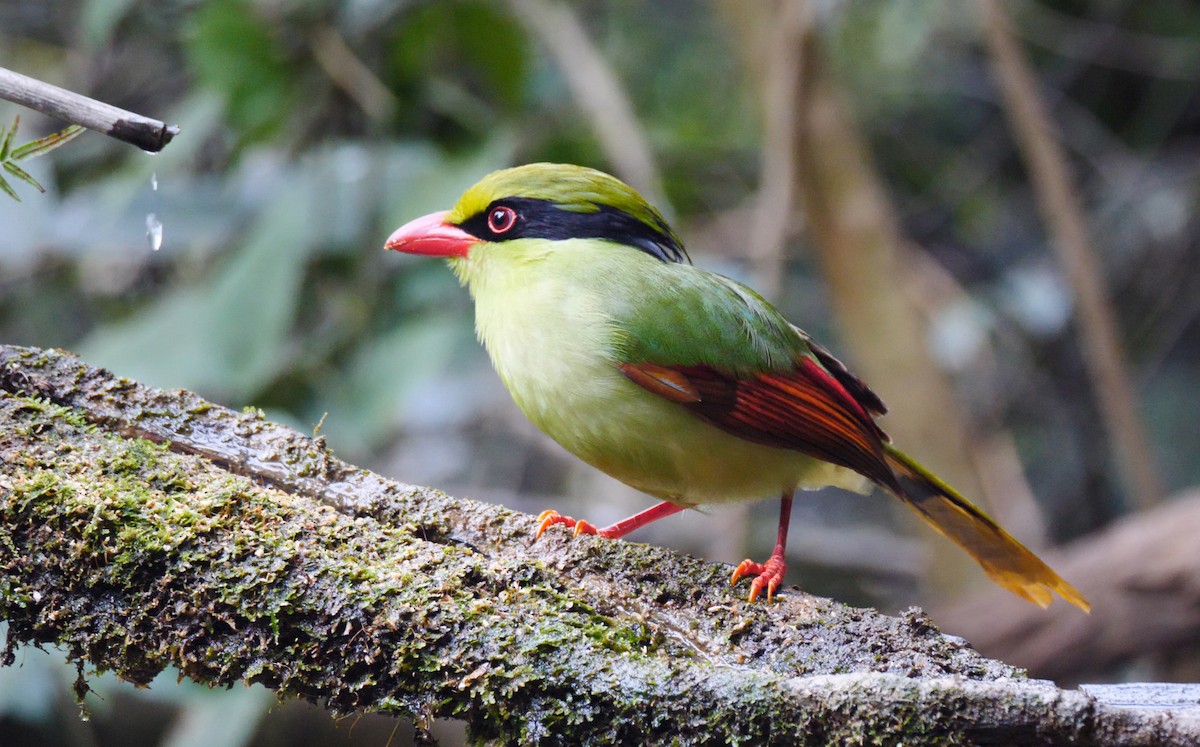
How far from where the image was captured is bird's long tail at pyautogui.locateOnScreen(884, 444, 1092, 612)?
2994 mm

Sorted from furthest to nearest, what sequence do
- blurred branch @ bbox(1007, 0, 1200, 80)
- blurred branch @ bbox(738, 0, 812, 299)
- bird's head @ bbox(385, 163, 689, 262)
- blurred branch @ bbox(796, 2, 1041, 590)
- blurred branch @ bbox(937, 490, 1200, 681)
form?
blurred branch @ bbox(1007, 0, 1200, 80) → blurred branch @ bbox(796, 2, 1041, 590) → blurred branch @ bbox(937, 490, 1200, 681) → blurred branch @ bbox(738, 0, 812, 299) → bird's head @ bbox(385, 163, 689, 262)

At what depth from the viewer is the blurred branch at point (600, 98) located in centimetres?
501

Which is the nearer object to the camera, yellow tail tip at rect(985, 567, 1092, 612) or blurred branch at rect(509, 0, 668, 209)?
yellow tail tip at rect(985, 567, 1092, 612)

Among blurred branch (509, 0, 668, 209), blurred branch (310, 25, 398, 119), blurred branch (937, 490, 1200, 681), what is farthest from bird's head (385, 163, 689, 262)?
blurred branch (937, 490, 1200, 681)

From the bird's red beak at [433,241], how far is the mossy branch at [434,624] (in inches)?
35.7

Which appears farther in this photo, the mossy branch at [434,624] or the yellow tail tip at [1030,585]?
the yellow tail tip at [1030,585]

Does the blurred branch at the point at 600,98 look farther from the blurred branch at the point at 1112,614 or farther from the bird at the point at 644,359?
the blurred branch at the point at 1112,614

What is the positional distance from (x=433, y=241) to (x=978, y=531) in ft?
5.36

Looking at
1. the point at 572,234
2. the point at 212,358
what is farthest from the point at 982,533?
the point at 212,358

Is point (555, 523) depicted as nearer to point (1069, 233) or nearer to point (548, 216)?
point (548, 216)

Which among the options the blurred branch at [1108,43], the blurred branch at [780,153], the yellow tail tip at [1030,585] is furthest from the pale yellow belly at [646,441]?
the blurred branch at [1108,43]

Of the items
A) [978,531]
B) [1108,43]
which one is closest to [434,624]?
[978,531]

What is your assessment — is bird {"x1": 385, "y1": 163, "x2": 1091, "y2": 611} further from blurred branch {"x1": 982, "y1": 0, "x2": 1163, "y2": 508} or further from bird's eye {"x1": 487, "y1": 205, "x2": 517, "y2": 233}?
blurred branch {"x1": 982, "y1": 0, "x2": 1163, "y2": 508}

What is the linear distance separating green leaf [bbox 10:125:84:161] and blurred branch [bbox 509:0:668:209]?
3222 mm
